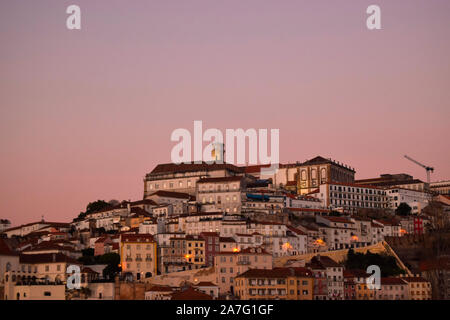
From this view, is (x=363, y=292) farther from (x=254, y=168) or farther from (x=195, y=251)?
(x=254, y=168)

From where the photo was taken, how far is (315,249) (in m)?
94.4

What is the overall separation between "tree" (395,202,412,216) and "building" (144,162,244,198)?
1866 centimetres

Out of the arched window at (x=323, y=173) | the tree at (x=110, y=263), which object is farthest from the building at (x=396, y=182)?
the tree at (x=110, y=263)

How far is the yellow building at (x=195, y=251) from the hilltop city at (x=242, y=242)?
86mm

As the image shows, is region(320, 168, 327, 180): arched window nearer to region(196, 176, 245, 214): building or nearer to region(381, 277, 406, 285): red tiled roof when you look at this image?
region(196, 176, 245, 214): building

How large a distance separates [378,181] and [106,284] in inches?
2405

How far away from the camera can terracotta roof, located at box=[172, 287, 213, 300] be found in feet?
233

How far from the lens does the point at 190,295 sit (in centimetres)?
7144

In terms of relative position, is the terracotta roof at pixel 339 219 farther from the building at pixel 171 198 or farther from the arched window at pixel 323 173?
the arched window at pixel 323 173

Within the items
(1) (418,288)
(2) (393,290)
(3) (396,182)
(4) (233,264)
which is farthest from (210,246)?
(3) (396,182)

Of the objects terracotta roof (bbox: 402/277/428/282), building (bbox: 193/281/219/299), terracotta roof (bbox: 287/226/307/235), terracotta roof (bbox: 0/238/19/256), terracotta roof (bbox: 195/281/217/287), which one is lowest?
building (bbox: 193/281/219/299)

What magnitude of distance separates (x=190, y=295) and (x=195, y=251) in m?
14.0

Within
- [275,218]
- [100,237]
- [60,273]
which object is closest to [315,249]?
[275,218]

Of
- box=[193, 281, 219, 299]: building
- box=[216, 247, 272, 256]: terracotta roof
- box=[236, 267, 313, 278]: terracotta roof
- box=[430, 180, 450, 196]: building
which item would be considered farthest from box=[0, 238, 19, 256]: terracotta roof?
box=[430, 180, 450, 196]: building
